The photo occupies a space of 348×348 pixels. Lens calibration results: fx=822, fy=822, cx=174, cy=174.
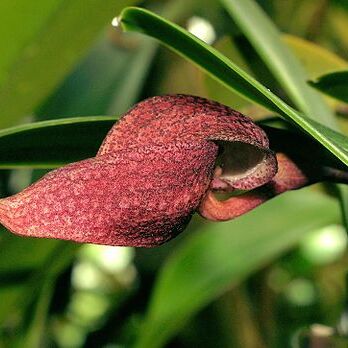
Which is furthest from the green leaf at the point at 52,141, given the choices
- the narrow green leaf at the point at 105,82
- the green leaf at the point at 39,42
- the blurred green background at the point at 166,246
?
the narrow green leaf at the point at 105,82

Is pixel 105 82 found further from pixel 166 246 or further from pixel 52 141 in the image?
pixel 52 141

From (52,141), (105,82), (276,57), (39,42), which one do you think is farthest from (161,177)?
(105,82)

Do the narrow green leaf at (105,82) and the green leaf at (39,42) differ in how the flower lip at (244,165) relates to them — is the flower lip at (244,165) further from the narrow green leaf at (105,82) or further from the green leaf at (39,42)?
the narrow green leaf at (105,82)

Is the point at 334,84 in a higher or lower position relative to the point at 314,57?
higher

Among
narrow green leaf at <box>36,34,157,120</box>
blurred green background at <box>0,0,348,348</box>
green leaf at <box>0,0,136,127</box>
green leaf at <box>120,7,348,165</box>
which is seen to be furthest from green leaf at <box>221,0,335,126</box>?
narrow green leaf at <box>36,34,157,120</box>

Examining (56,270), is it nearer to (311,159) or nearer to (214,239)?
(214,239)

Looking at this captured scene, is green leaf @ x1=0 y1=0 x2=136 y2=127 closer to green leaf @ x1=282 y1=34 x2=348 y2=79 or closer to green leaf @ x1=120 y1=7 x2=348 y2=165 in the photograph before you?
green leaf @ x1=282 y1=34 x2=348 y2=79
